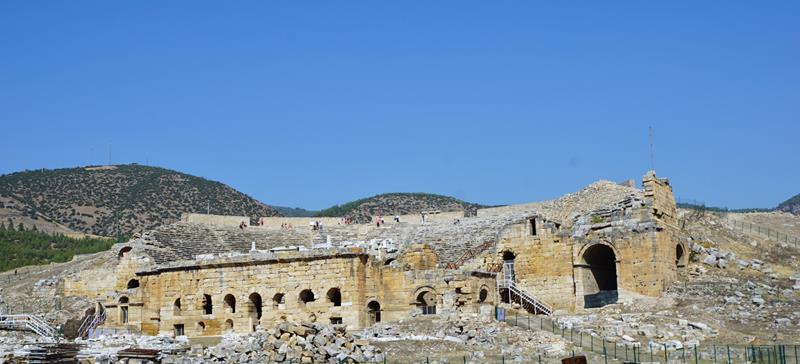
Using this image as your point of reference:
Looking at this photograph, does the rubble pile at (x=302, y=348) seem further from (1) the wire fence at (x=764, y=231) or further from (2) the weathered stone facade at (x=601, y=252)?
(1) the wire fence at (x=764, y=231)

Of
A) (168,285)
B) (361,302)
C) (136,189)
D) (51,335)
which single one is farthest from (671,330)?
(136,189)

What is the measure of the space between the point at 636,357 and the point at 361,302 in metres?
13.0

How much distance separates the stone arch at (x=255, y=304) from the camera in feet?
140

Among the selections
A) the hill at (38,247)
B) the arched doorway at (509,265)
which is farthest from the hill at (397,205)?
the arched doorway at (509,265)

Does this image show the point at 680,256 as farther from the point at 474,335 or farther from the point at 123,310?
the point at 123,310

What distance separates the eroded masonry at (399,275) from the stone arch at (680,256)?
10cm

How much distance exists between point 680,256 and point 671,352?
39.3 ft

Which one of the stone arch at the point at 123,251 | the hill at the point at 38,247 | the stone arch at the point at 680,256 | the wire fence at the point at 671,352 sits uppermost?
the hill at the point at 38,247

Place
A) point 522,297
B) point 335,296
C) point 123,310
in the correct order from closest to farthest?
point 335,296 < point 522,297 < point 123,310

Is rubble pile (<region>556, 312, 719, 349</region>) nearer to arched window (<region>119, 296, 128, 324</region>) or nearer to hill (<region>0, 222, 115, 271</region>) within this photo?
arched window (<region>119, 296, 128, 324</region>)

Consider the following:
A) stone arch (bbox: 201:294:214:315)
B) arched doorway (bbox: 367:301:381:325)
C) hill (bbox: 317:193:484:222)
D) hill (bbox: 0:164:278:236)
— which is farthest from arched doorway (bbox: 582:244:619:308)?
hill (bbox: 0:164:278:236)

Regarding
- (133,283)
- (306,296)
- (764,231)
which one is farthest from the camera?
(764,231)

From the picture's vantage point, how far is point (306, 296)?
4203 centimetres

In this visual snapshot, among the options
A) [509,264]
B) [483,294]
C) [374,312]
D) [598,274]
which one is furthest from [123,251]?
[598,274]
